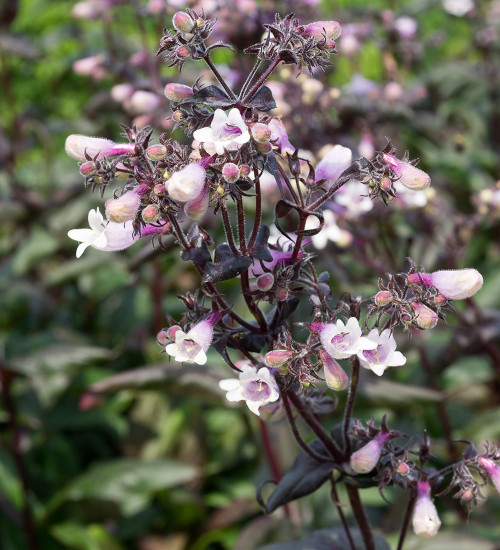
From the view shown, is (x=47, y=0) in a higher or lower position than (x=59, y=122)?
higher

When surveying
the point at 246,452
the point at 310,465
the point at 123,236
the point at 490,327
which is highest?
the point at 123,236

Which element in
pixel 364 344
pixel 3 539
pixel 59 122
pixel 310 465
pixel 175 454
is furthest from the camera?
pixel 59 122

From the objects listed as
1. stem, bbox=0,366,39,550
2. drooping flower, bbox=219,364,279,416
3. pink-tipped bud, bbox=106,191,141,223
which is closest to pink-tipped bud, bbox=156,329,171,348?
drooping flower, bbox=219,364,279,416

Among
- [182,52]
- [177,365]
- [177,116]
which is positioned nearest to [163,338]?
[177,116]

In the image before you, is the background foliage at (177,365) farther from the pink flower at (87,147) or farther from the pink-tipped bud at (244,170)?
the pink-tipped bud at (244,170)

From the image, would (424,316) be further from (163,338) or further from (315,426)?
(163,338)

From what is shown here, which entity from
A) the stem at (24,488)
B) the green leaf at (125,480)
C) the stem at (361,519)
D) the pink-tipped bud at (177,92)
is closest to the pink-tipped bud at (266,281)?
the pink-tipped bud at (177,92)

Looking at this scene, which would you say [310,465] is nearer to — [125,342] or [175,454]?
[175,454]

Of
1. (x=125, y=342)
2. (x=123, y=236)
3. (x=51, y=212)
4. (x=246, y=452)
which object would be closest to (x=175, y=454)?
(x=246, y=452)
